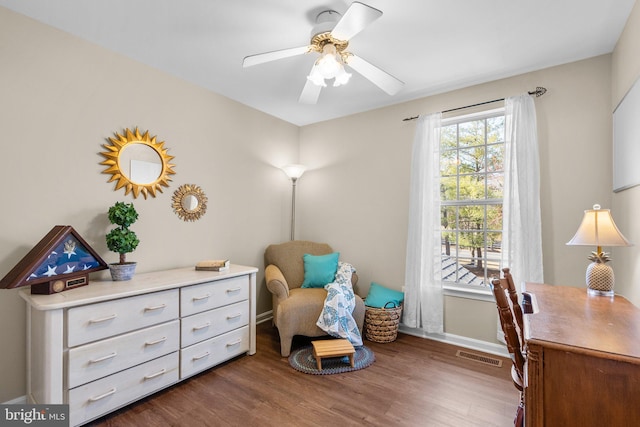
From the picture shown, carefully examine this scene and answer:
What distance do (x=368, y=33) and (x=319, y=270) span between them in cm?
223

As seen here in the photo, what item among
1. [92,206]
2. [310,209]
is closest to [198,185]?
[92,206]

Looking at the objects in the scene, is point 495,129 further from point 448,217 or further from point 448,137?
point 448,217

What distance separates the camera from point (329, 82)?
2.90 meters

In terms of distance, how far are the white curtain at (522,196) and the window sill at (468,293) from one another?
34 cm

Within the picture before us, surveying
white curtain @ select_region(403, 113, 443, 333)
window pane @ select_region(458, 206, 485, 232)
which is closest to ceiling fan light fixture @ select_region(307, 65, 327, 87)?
white curtain @ select_region(403, 113, 443, 333)

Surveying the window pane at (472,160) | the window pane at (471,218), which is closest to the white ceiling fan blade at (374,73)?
the window pane at (472,160)

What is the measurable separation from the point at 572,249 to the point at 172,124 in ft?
11.8

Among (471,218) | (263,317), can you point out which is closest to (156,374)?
(263,317)

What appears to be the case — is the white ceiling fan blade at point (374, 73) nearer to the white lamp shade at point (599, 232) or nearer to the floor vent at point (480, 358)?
the white lamp shade at point (599, 232)

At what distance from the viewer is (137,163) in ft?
8.26

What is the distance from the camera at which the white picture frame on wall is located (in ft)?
5.64

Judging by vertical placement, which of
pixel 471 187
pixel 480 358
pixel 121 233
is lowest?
pixel 480 358

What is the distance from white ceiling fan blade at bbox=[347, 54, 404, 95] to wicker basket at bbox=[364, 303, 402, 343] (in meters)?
2.03

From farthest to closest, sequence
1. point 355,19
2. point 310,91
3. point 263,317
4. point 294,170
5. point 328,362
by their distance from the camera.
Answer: point 294,170, point 263,317, point 328,362, point 310,91, point 355,19
